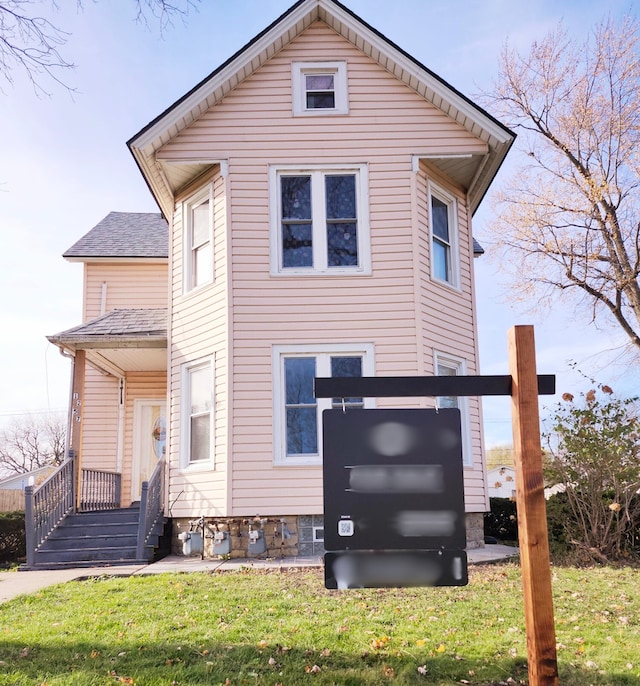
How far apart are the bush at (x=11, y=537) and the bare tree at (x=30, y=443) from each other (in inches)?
1796

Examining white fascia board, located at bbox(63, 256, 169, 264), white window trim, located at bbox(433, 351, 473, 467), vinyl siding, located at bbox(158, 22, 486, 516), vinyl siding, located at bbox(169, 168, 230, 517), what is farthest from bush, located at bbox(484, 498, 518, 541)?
white fascia board, located at bbox(63, 256, 169, 264)

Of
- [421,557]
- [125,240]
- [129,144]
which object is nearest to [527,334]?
[421,557]

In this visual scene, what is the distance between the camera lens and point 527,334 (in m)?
3.81

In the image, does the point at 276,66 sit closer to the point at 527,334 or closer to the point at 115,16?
the point at 115,16

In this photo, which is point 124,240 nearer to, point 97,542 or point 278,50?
point 278,50

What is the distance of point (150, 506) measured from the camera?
35.5ft

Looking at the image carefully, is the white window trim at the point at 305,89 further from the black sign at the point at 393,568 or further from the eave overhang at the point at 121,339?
the black sign at the point at 393,568

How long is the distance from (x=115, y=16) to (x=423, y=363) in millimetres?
6690

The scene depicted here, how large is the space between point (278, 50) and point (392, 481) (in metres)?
10.2

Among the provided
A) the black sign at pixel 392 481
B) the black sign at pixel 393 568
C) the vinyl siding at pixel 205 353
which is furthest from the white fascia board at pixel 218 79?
the black sign at pixel 393 568

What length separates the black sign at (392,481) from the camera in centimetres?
382

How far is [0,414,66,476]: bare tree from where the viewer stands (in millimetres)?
59594

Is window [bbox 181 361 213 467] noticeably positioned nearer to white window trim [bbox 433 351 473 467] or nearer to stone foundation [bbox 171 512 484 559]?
stone foundation [bbox 171 512 484 559]

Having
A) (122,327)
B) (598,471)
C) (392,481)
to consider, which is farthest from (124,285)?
(392,481)
